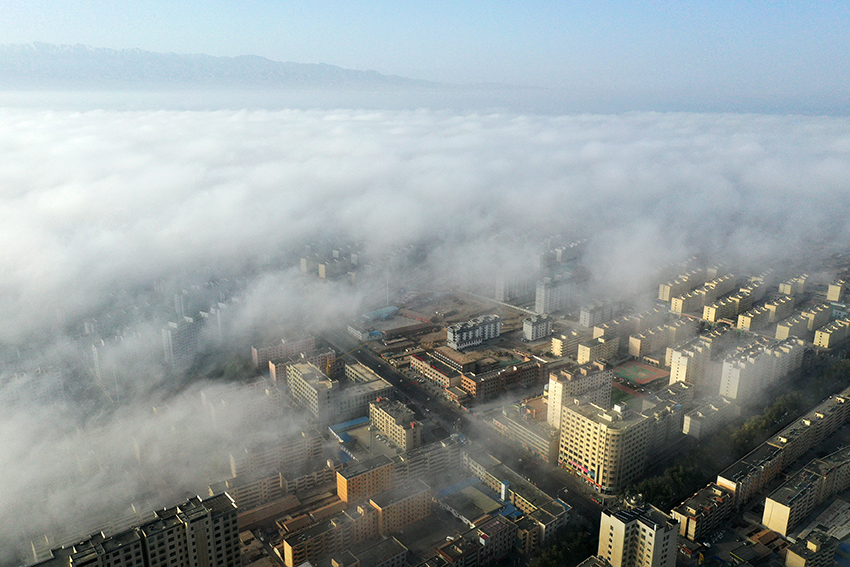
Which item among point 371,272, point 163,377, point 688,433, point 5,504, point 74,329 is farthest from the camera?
point 371,272

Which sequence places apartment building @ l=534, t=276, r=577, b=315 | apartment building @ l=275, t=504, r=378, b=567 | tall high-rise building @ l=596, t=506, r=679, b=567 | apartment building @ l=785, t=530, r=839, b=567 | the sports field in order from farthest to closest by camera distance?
apartment building @ l=534, t=276, r=577, b=315 < the sports field < apartment building @ l=275, t=504, r=378, b=567 < apartment building @ l=785, t=530, r=839, b=567 < tall high-rise building @ l=596, t=506, r=679, b=567

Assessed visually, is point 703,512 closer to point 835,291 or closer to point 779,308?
point 779,308

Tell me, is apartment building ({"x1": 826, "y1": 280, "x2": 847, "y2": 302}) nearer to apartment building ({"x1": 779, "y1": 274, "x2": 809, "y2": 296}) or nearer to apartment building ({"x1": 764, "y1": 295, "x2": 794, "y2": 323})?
apartment building ({"x1": 779, "y1": 274, "x2": 809, "y2": 296})

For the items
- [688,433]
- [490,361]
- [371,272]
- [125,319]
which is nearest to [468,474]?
[688,433]

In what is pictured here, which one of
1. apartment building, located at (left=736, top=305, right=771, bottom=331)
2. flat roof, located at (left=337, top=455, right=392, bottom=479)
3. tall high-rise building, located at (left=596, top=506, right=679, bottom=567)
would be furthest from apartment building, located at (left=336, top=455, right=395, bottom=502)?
apartment building, located at (left=736, top=305, right=771, bottom=331)

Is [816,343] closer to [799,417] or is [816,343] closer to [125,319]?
[799,417]

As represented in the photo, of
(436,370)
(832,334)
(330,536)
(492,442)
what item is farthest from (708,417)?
(330,536)
